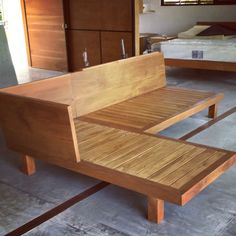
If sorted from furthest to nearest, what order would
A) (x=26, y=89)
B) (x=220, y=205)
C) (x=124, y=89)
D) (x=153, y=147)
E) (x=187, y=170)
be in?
(x=124, y=89) < (x=26, y=89) < (x=153, y=147) < (x=220, y=205) < (x=187, y=170)

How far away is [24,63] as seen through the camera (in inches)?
297

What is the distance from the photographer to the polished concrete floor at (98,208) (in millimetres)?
2134

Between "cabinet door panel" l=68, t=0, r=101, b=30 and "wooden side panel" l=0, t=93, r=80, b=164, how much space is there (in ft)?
11.0

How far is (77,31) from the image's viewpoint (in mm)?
6137

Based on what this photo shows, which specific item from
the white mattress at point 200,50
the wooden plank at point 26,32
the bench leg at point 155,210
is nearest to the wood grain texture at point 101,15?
the white mattress at point 200,50

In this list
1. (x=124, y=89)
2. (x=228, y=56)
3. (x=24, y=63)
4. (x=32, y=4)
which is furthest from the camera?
(x=24, y=63)

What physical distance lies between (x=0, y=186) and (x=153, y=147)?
1.10 m

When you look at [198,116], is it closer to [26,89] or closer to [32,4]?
[26,89]

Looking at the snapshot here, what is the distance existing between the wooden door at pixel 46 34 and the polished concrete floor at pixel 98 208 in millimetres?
3660

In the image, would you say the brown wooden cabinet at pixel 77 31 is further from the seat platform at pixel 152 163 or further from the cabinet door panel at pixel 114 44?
the seat platform at pixel 152 163

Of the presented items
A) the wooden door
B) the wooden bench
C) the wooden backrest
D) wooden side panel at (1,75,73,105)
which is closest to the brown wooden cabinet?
the wooden door

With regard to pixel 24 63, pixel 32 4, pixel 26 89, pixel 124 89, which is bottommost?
pixel 24 63

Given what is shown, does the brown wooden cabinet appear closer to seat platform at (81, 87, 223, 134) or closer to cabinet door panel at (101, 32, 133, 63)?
cabinet door panel at (101, 32, 133, 63)

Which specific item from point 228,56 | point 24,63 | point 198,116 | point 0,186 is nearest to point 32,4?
point 24,63
